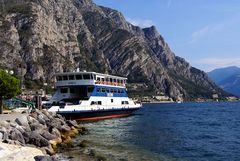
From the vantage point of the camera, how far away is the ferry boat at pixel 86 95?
206 feet

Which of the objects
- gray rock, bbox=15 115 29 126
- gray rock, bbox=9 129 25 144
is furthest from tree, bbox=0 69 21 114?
gray rock, bbox=9 129 25 144

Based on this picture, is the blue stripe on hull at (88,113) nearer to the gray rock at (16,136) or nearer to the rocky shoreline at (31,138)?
the rocky shoreline at (31,138)

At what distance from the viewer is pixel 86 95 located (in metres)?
69.6

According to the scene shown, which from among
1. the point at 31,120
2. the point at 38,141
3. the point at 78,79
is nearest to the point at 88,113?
the point at 78,79

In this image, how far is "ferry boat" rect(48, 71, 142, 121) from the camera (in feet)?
206

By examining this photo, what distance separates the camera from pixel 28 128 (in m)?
36.0

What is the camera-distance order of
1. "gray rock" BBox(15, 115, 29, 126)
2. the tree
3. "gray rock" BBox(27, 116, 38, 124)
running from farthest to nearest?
the tree, "gray rock" BBox(27, 116, 38, 124), "gray rock" BBox(15, 115, 29, 126)

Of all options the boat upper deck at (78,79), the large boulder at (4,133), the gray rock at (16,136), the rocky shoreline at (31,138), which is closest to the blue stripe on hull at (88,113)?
the boat upper deck at (78,79)

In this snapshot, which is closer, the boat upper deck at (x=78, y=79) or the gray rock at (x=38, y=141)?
the gray rock at (x=38, y=141)

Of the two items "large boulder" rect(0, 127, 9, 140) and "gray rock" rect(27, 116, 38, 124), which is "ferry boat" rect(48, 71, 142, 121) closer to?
"gray rock" rect(27, 116, 38, 124)

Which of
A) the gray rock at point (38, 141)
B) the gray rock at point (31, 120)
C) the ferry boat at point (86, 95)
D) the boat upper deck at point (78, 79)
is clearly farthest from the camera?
the boat upper deck at point (78, 79)

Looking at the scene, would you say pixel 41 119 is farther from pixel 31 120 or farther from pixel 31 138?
pixel 31 138

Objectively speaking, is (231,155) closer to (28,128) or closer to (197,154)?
(197,154)

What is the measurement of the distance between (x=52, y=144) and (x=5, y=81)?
20141mm
